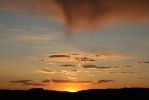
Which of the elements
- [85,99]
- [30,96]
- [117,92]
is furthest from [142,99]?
[30,96]

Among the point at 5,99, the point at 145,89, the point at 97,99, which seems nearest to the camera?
the point at 5,99

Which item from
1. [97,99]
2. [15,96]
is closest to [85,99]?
[97,99]

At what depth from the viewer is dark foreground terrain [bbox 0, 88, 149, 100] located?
290 feet

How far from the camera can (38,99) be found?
8612cm

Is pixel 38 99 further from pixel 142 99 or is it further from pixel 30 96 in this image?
pixel 142 99

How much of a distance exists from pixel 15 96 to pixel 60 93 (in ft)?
42.9

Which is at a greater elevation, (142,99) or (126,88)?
(126,88)

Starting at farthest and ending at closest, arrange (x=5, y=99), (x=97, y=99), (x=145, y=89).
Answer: (x=145, y=89), (x=97, y=99), (x=5, y=99)

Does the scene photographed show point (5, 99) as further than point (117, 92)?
No

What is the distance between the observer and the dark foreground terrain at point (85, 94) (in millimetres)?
88312

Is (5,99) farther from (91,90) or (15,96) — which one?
(91,90)

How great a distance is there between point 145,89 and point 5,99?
3887cm

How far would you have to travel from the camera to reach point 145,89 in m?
96.0

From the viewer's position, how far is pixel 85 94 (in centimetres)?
9581
